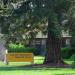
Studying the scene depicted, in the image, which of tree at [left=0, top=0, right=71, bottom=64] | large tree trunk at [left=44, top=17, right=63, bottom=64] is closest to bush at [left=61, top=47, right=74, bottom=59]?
large tree trunk at [left=44, top=17, right=63, bottom=64]

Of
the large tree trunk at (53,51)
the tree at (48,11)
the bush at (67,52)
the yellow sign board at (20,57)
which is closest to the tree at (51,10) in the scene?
the tree at (48,11)

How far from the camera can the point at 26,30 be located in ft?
115

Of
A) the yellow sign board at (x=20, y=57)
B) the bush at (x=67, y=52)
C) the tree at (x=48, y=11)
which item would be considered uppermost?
the tree at (x=48, y=11)

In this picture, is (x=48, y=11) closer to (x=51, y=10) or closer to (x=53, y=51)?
(x=51, y=10)

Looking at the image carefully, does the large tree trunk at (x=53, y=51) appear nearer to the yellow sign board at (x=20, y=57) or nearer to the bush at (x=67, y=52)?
the yellow sign board at (x=20, y=57)

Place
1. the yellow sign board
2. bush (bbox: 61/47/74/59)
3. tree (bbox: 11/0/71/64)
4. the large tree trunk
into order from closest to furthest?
tree (bbox: 11/0/71/64) → the large tree trunk → the yellow sign board → bush (bbox: 61/47/74/59)

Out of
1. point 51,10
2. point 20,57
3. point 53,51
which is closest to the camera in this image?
point 51,10

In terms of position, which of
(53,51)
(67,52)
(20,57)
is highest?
(53,51)

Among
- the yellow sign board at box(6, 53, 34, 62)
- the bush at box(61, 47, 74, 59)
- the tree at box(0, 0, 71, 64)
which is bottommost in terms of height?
the bush at box(61, 47, 74, 59)

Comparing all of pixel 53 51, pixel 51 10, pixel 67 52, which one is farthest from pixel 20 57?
pixel 67 52

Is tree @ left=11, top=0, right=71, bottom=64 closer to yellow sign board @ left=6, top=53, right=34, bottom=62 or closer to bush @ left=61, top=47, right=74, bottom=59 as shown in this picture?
yellow sign board @ left=6, top=53, right=34, bottom=62

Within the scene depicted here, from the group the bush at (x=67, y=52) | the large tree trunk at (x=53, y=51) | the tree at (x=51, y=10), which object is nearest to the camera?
the tree at (x=51, y=10)

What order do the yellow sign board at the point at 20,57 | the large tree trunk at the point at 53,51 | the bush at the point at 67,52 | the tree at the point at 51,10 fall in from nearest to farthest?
1. the tree at the point at 51,10
2. the large tree trunk at the point at 53,51
3. the yellow sign board at the point at 20,57
4. the bush at the point at 67,52

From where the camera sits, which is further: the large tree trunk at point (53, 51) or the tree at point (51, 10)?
the large tree trunk at point (53, 51)
